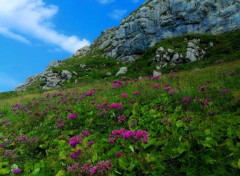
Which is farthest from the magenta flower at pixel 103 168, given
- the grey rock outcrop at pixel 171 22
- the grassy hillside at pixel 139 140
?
the grey rock outcrop at pixel 171 22


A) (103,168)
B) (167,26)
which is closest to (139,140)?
(103,168)

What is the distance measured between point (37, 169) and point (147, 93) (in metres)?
5.28

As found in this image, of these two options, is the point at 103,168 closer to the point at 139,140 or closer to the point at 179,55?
the point at 139,140

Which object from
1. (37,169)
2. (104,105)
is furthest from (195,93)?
(37,169)

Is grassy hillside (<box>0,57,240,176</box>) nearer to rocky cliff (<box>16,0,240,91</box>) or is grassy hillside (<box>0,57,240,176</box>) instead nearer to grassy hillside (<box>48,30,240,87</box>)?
grassy hillside (<box>48,30,240,87</box>)

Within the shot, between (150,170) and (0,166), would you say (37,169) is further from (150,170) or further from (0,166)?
(150,170)

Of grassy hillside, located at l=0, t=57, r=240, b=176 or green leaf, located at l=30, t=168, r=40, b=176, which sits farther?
green leaf, located at l=30, t=168, r=40, b=176

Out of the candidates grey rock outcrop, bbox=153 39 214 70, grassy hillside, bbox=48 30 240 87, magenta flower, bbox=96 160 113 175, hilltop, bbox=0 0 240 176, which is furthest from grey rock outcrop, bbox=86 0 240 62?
magenta flower, bbox=96 160 113 175

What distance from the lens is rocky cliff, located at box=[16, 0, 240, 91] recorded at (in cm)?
3091

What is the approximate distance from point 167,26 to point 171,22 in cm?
113

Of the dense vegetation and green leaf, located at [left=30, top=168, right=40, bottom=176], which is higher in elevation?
the dense vegetation

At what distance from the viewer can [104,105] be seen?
6.87 metres

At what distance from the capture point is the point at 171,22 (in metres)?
38.6

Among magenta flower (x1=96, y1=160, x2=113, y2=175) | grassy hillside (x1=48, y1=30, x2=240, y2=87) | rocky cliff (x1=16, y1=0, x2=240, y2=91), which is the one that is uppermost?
rocky cliff (x1=16, y1=0, x2=240, y2=91)
